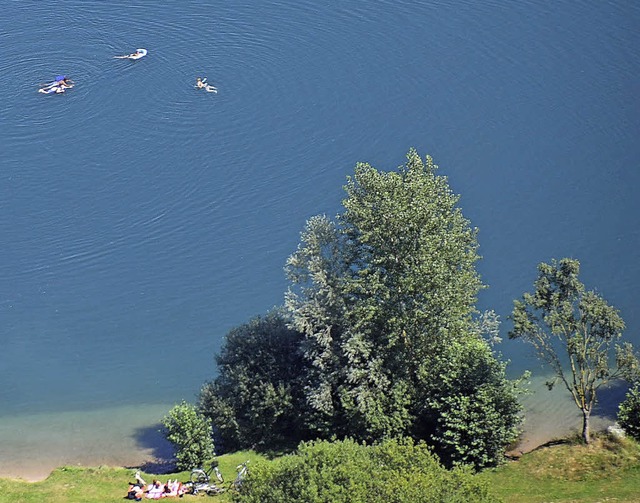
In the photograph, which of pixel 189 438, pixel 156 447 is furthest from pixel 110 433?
pixel 189 438

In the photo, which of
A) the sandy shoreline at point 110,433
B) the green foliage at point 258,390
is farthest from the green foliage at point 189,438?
the sandy shoreline at point 110,433

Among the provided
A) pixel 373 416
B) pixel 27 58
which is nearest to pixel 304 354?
pixel 373 416

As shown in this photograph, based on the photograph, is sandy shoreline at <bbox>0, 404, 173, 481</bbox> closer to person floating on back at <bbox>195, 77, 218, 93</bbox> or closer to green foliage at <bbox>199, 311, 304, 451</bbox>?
green foliage at <bbox>199, 311, 304, 451</bbox>

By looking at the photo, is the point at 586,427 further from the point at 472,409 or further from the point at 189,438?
the point at 189,438

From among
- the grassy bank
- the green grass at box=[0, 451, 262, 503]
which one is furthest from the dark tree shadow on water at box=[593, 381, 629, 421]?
the green grass at box=[0, 451, 262, 503]

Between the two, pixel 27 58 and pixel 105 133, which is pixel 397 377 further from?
pixel 27 58
